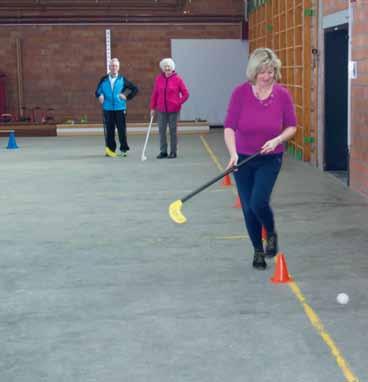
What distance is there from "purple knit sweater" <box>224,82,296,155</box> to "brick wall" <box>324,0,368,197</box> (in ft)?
11.9

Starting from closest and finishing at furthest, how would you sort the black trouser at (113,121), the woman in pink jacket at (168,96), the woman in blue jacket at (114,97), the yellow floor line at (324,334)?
1. the yellow floor line at (324,334)
2. the woman in pink jacket at (168,96)
3. the woman in blue jacket at (114,97)
4. the black trouser at (113,121)

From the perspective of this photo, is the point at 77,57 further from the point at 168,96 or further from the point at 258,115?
the point at 258,115

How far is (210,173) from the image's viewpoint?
35.8 ft

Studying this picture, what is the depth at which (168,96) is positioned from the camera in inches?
496

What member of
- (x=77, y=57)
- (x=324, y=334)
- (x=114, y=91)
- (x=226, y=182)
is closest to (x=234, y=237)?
(x=324, y=334)

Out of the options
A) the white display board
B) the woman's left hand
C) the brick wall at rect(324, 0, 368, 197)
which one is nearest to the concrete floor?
the brick wall at rect(324, 0, 368, 197)

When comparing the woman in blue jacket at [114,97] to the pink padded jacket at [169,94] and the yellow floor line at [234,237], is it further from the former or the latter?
the yellow floor line at [234,237]

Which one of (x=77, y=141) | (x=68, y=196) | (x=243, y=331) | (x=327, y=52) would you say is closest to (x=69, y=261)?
(x=243, y=331)

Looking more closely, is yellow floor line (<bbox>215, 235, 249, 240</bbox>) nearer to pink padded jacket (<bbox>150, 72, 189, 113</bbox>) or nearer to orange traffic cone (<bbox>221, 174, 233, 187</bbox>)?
orange traffic cone (<bbox>221, 174, 233, 187</bbox>)

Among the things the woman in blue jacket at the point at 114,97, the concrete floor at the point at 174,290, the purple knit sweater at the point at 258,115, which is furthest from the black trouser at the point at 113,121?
the purple knit sweater at the point at 258,115

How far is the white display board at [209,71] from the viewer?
19734mm

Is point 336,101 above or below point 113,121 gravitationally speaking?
above

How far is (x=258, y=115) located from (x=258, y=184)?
Result: 0.46m

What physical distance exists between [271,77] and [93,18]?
15204 millimetres
